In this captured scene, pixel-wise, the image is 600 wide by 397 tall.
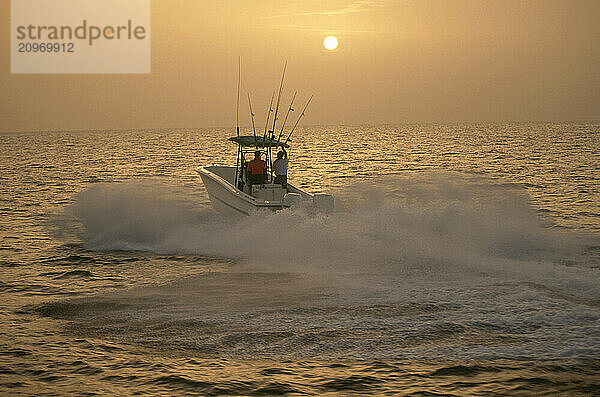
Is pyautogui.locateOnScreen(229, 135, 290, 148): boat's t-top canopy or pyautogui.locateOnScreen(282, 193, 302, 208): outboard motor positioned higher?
pyautogui.locateOnScreen(229, 135, 290, 148): boat's t-top canopy

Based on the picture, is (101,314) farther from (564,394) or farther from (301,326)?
(564,394)

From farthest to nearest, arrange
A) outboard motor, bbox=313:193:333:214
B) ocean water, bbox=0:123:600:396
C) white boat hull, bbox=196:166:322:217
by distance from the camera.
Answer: white boat hull, bbox=196:166:322:217 → outboard motor, bbox=313:193:333:214 → ocean water, bbox=0:123:600:396

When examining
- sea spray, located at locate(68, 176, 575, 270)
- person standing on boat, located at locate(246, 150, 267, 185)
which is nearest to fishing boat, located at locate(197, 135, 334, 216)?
person standing on boat, located at locate(246, 150, 267, 185)

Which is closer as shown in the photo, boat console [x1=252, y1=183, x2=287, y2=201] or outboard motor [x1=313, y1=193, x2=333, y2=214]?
outboard motor [x1=313, y1=193, x2=333, y2=214]

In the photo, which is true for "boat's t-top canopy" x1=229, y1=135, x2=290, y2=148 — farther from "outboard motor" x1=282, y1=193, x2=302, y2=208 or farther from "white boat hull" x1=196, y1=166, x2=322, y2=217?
"outboard motor" x1=282, y1=193, x2=302, y2=208

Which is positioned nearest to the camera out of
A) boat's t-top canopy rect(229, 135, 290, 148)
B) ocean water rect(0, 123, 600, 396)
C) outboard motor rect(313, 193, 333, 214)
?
ocean water rect(0, 123, 600, 396)

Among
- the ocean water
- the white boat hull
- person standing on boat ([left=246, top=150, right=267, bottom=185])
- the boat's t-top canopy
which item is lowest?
the ocean water

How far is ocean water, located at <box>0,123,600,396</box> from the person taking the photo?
7.46 meters

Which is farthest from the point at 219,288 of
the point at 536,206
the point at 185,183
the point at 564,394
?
the point at 185,183

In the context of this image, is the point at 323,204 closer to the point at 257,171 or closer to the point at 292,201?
the point at 292,201

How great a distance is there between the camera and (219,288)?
38.0 ft

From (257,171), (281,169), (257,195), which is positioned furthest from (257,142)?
(257,195)

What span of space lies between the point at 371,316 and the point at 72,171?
41.4m

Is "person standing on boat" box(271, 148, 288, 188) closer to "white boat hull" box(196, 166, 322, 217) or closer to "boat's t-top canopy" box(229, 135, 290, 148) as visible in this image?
"white boat hull" box(196, 166, 322, 217)
